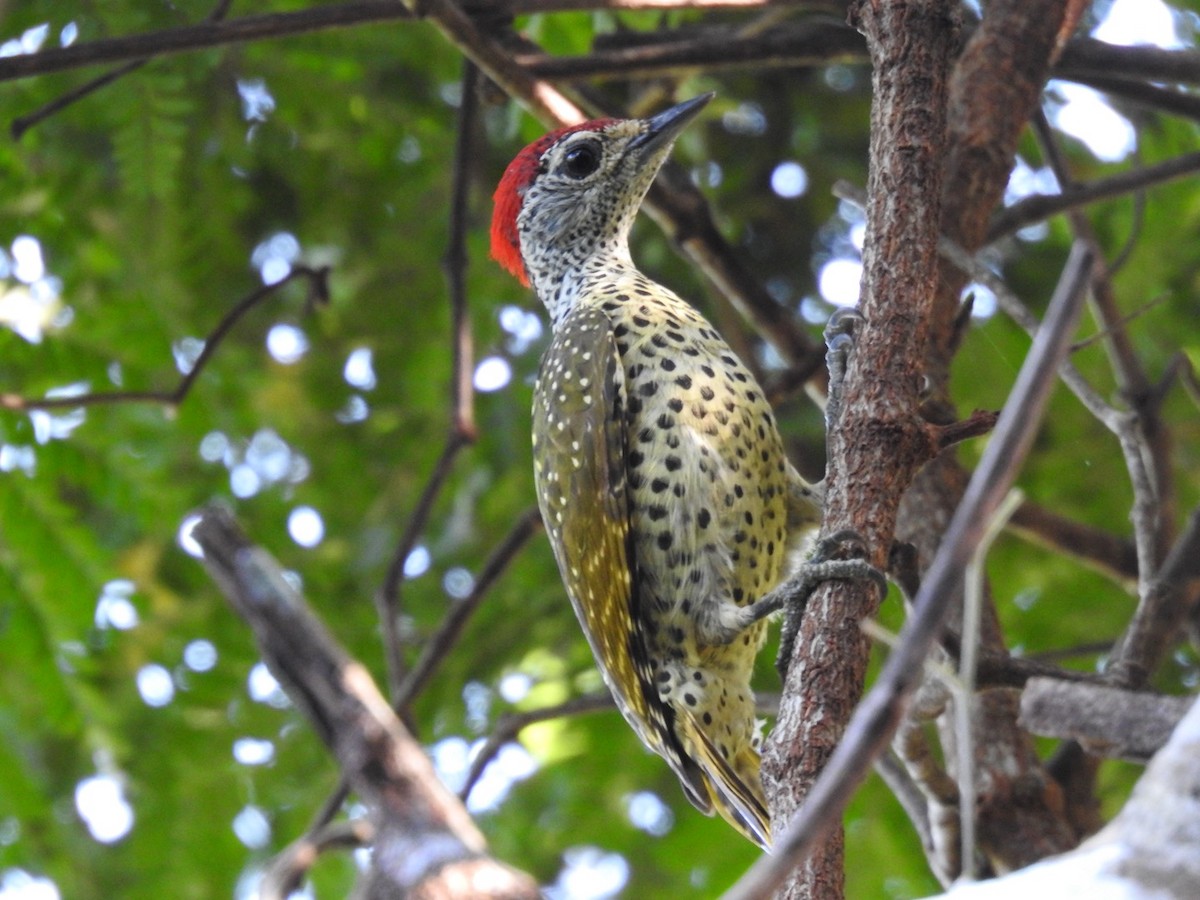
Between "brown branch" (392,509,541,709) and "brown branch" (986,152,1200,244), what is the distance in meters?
1.53

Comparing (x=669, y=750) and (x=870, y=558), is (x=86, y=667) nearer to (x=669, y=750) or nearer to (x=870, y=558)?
(x=669, y=750)

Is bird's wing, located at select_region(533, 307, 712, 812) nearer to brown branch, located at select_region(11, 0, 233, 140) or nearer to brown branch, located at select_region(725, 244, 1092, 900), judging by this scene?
brown branch, located at select_region(11, 0, 233, 140)

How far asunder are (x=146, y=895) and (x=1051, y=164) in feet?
13.1

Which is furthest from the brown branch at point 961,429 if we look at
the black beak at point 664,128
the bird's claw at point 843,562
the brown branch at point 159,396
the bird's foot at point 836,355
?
the brown branch at point 159,396

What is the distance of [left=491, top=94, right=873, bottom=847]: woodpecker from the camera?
3.38 m

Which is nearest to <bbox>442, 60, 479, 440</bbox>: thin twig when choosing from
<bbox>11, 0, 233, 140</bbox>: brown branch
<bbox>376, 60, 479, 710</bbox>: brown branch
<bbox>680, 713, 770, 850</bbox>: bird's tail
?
<bbox>376, 60, 479, 710</bbox>: brown branch

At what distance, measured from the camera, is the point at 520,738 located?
17.4 ft

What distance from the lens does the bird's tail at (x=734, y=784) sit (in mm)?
3301

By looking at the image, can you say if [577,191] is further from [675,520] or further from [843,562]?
[843,562]

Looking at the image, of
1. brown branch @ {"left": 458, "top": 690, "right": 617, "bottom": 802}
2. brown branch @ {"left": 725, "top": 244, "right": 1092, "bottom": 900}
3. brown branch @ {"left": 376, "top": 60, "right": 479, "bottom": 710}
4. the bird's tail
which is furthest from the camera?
brown branch @ {"left": 376, "top": 60, "right": 479, "bottom": 710}

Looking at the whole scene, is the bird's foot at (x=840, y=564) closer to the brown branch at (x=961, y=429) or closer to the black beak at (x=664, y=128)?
the brown branch at (x=961, y=429)

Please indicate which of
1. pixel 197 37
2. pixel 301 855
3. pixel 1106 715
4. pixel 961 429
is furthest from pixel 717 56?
pixel 301 855

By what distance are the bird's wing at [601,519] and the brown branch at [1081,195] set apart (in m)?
1.19

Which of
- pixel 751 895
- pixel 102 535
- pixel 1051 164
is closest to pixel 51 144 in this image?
pixel 102 535
